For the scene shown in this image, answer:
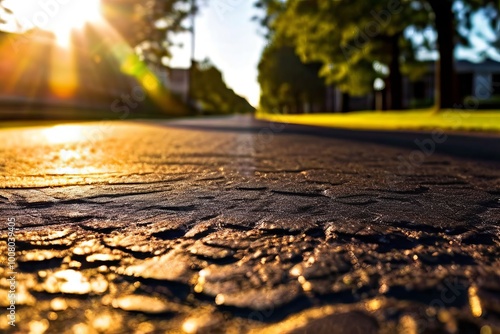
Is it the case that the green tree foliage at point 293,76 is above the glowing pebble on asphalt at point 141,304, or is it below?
above

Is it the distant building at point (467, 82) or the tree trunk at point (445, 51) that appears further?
the distant building at point (467, 82)

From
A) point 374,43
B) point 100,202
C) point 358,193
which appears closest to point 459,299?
point 358,193

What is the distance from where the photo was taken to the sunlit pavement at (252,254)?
1.35m

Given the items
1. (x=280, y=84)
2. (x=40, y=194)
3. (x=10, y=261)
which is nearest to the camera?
(x=10, y=261)

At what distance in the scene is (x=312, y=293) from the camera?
59.4 inches

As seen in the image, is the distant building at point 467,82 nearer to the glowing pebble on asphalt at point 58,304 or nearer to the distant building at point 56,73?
the distant building at point 56,73

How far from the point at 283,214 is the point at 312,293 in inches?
44.6

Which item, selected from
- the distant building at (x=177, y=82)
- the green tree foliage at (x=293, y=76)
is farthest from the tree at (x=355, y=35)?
the distant building at (x=177, y=82)

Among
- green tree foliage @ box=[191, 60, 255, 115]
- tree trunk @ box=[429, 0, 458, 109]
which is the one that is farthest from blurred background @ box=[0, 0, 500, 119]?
green tree foliage @ box=[191, 60, 255, 115]

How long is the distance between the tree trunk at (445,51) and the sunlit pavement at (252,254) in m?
17.2

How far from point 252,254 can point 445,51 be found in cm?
2007

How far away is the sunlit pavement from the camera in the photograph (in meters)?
1.35

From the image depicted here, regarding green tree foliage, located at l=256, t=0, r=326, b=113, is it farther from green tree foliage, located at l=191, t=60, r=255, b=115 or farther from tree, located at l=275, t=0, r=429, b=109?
green tree foliage, located at l=191, t=60, r=255, b=115

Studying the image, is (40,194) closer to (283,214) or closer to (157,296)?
(283,214)
